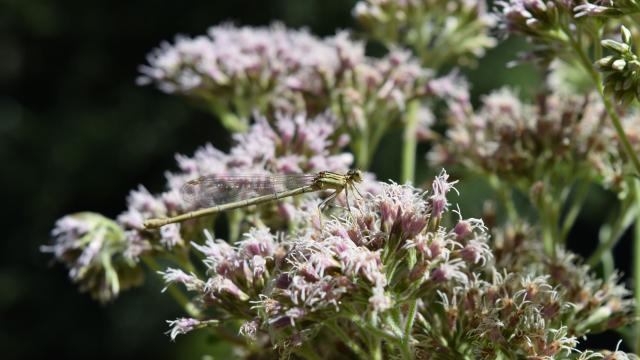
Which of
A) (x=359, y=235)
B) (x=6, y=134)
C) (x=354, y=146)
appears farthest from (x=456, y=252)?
(x=6, y=134)

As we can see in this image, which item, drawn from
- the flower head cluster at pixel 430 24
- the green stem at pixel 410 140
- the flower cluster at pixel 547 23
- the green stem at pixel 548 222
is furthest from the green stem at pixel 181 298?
the flower head cluster at pixel 430 24

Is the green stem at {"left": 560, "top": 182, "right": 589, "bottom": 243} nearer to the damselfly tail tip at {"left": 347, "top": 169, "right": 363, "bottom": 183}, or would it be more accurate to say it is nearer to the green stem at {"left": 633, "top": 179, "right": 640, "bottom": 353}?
the green stem at {"left": 633, "top": 179, "right": 640, "bottom": 353}

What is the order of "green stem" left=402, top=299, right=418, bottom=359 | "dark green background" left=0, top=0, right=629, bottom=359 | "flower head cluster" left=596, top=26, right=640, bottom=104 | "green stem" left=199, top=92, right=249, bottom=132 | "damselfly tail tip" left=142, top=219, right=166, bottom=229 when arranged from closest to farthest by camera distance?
"green stem" left=402, top=299, right=418, bottom=359 < "flower head cluster" left=596, top=26, right=640, bottom=104 < "damselfly tail tip" left=142, top=219, right=166, bottom=229 < "green stem" left=199, top=92, right=249, bottom=132 < "dark green background" left=0, top=0, right=629, bottom=359

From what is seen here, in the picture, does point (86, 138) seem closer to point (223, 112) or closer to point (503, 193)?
point (223, 112)


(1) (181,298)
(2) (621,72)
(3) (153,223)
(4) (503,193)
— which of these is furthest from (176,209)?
(2) (621,72)

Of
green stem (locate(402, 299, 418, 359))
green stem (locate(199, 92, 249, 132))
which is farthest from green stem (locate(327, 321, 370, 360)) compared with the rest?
green stem (locate(199, 92, 249, 132))

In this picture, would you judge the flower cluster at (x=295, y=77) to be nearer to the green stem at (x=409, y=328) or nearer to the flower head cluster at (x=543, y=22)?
the flower head cluster at (x=543, y=22)

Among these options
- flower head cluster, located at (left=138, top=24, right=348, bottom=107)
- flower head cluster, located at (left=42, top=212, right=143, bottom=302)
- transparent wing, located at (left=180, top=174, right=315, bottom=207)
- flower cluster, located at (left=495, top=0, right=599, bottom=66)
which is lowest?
flower head cluster, located at (left=42, top=212, right=143, bottom=302)
